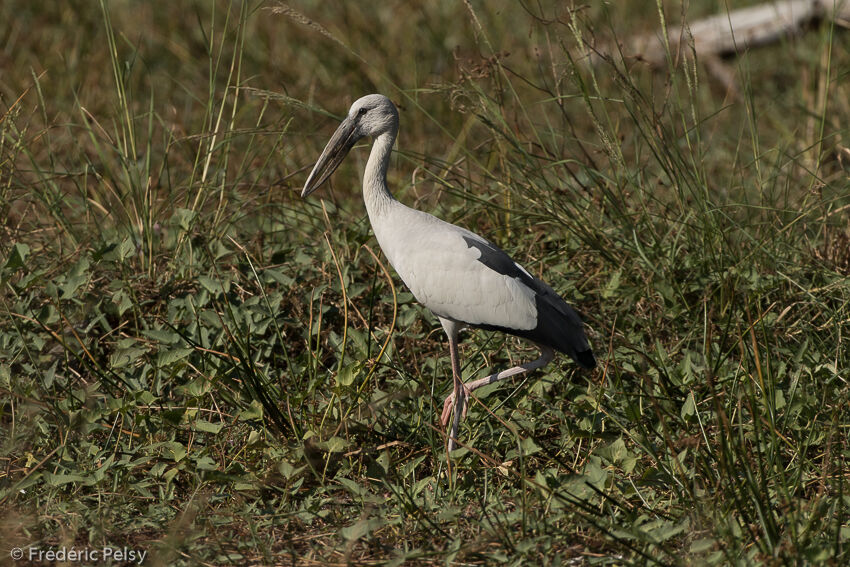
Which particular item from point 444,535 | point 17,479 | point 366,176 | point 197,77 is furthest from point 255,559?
point 197,77

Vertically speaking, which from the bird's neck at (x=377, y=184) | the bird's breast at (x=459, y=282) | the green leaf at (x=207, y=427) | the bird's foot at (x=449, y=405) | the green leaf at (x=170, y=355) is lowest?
the bird's foot at (x=449, y=405)

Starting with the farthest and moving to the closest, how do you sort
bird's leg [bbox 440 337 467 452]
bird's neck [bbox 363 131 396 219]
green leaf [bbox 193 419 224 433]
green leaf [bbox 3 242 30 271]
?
1. green leaf [bbox 3 242 30 271]
2. bird's neck [bbox 363 131 396 219]
3. bird's leg [bbox 440 337 467 452]
4. green leaf [bbox 193 419 224 433]

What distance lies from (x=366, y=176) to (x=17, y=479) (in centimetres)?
175

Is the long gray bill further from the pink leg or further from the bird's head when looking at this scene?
the pink leg

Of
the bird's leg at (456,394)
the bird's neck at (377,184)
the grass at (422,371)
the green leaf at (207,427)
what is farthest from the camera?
the bird's neck at (377,184)

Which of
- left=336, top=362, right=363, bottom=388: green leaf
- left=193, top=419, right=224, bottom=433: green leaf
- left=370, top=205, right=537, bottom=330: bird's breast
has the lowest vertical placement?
left=193, top=419, right=224, bottom=433: green leaf

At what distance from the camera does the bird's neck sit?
3857mm

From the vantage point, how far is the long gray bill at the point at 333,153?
3998 millimetres

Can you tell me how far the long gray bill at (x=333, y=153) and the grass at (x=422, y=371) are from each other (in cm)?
20

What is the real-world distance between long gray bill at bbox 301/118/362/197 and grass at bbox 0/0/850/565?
196 millimetres

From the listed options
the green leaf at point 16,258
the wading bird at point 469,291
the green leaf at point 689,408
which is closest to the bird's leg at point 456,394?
the wading bird at point 469,291

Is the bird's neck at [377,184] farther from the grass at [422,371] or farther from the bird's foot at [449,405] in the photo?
the bird's foot at [449,405]

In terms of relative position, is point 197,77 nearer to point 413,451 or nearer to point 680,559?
point 413,451

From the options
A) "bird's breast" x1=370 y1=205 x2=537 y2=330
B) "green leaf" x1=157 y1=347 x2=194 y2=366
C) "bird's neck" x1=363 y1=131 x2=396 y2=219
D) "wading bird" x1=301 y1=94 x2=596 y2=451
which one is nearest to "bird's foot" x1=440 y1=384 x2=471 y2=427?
"wading bird" x1=301 y1=94 x2=596 y2=451
